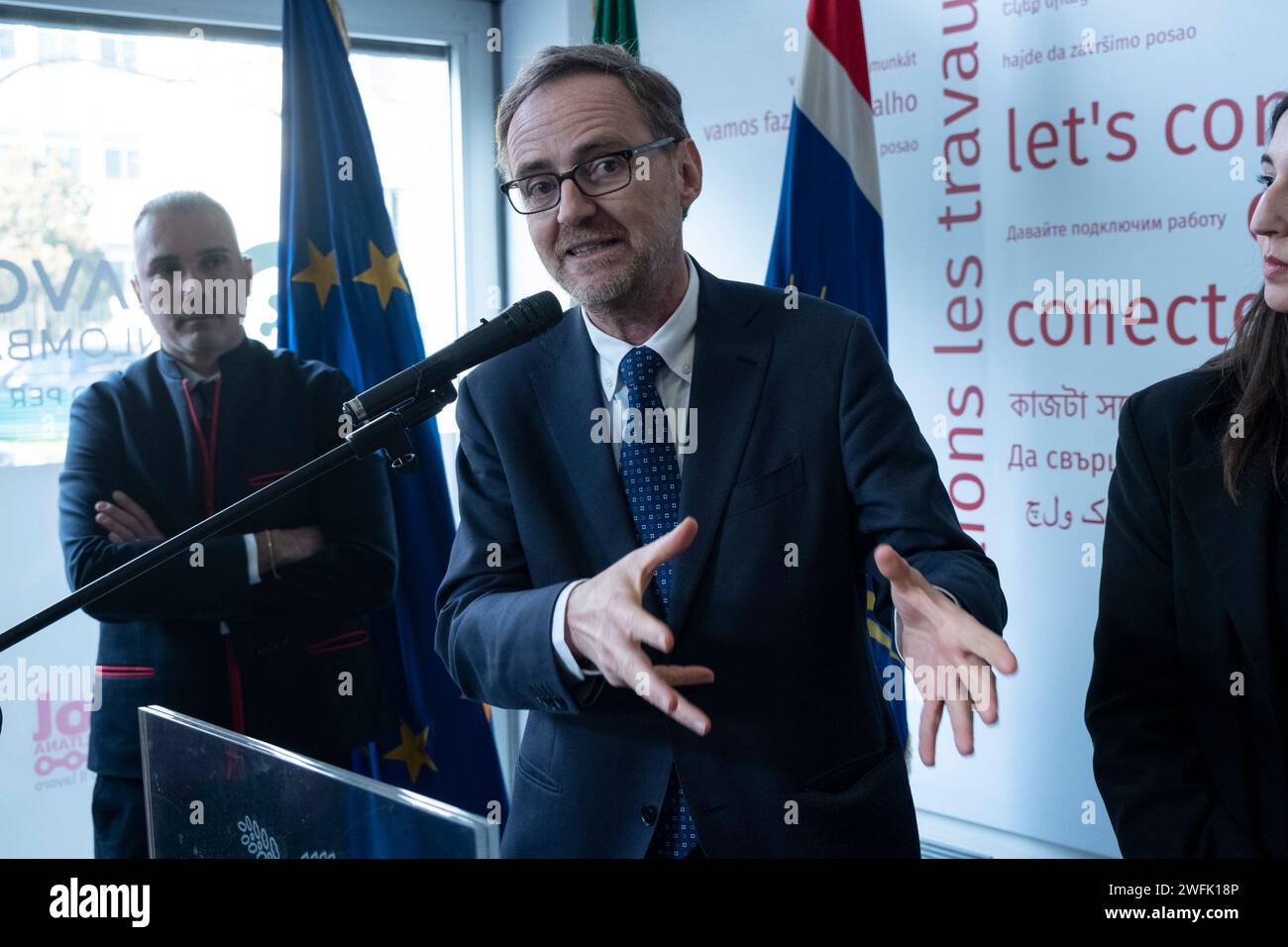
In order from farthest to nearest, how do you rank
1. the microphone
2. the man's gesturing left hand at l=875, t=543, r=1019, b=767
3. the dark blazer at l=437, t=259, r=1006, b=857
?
1. the dark blazer at l=437, t=259, r=1006, b=857
2. the microphone
3. the man's gesturing left hand at l=875, t=543, r=1019, b=767

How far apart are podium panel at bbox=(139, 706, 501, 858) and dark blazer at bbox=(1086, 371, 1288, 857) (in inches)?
29.6

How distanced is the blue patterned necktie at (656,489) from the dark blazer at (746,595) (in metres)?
0.03

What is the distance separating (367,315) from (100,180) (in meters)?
0.84

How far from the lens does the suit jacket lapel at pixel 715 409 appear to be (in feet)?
4.50

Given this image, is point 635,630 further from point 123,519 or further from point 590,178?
point 123,519

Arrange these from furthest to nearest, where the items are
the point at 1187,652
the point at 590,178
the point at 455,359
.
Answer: the point at 590,178 < the point at 1187,652 < the point at 455,359

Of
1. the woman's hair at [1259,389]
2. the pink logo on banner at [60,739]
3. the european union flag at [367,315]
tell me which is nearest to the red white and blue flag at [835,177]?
the european union flag at [367,315]

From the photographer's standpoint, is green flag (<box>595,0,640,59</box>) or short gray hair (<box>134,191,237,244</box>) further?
green flag (<box>595,0,640,59</box>)

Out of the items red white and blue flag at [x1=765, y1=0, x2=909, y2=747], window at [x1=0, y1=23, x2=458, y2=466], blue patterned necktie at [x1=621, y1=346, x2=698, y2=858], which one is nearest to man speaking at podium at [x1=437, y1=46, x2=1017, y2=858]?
blue patterned necktie at [x1=621, y1=346, x2=698, y2=858]

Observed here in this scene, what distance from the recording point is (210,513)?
2.42 m

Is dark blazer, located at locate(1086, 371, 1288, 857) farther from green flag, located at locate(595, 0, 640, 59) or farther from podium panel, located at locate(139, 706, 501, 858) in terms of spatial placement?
green flag, located at locate(595, 0, 640, 59)

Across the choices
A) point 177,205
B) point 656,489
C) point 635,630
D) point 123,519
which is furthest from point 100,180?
point 635,630

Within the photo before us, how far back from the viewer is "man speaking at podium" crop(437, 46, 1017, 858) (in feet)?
4.42
